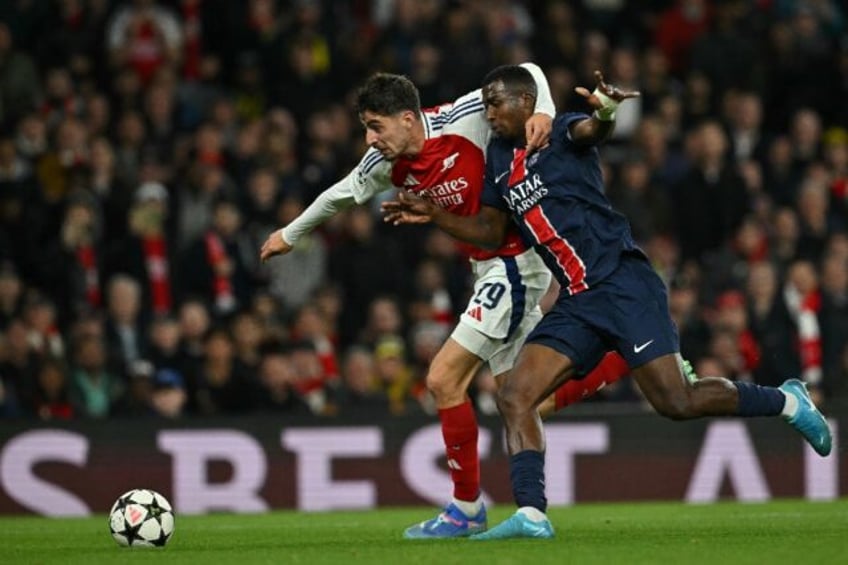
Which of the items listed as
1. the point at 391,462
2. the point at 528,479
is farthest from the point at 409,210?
the point at 391,462

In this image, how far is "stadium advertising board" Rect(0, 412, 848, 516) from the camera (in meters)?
14.3

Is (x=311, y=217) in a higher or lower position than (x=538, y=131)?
lower

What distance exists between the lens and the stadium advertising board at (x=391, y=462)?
14273 millimetres

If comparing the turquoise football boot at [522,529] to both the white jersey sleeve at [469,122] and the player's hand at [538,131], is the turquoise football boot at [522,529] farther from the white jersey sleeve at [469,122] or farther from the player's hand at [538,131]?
the white jersey sleeve at [469,122]

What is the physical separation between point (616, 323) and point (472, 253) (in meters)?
1.15

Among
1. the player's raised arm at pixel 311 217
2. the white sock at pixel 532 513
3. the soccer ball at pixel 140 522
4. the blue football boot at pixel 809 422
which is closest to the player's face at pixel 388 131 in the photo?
the player's raised arm at pixel 311 217

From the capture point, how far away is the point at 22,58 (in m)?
17.3

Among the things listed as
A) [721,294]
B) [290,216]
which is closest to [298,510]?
[290,216]

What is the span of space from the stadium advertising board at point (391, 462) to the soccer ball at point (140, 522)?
15.0 ft

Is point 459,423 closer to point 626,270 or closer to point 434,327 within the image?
point 626,270

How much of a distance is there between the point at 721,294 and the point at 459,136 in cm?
685

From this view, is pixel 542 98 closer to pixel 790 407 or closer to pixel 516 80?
pixel 516 80

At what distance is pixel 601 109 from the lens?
30.0 ft

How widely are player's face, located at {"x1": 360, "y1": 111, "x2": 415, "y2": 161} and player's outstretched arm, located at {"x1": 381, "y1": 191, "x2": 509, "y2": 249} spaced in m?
0.34
